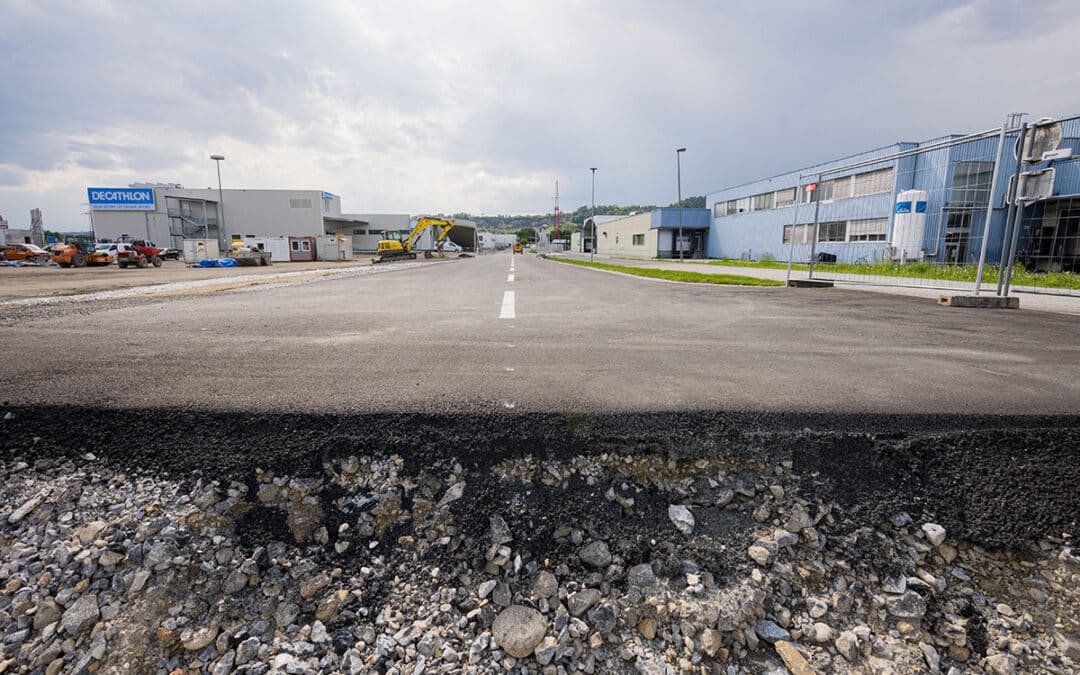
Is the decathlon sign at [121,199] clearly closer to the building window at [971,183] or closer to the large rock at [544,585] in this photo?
the building window at [971,183]

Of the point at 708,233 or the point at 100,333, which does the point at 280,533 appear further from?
the point at 708,233

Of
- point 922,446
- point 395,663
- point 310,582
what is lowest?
point 395,663

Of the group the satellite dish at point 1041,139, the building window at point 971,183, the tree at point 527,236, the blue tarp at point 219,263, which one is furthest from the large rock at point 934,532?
the tree at point 527,236

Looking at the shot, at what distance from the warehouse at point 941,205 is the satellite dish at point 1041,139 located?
0.17 feet

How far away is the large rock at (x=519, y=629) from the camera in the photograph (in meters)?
1.99

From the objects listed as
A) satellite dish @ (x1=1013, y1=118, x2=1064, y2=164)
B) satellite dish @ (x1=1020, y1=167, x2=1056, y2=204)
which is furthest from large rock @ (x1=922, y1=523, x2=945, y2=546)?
satellite dish @ (x1=1013, y1=118, x2=1064, y2=164)

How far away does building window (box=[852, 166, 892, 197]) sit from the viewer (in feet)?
87.2

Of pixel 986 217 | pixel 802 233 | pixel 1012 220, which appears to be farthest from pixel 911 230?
pixel 802 233

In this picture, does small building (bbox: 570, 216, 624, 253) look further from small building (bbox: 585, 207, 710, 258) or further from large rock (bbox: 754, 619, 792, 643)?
large rock (bbox: 754, 619, 792, 643)

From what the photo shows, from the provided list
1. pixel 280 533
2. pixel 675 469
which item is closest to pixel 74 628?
pixel 280 533

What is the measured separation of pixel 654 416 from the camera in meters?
3.00

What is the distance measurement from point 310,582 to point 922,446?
324 centimetres

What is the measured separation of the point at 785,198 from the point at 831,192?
9342mm

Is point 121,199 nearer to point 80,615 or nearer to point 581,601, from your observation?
point 80,615
